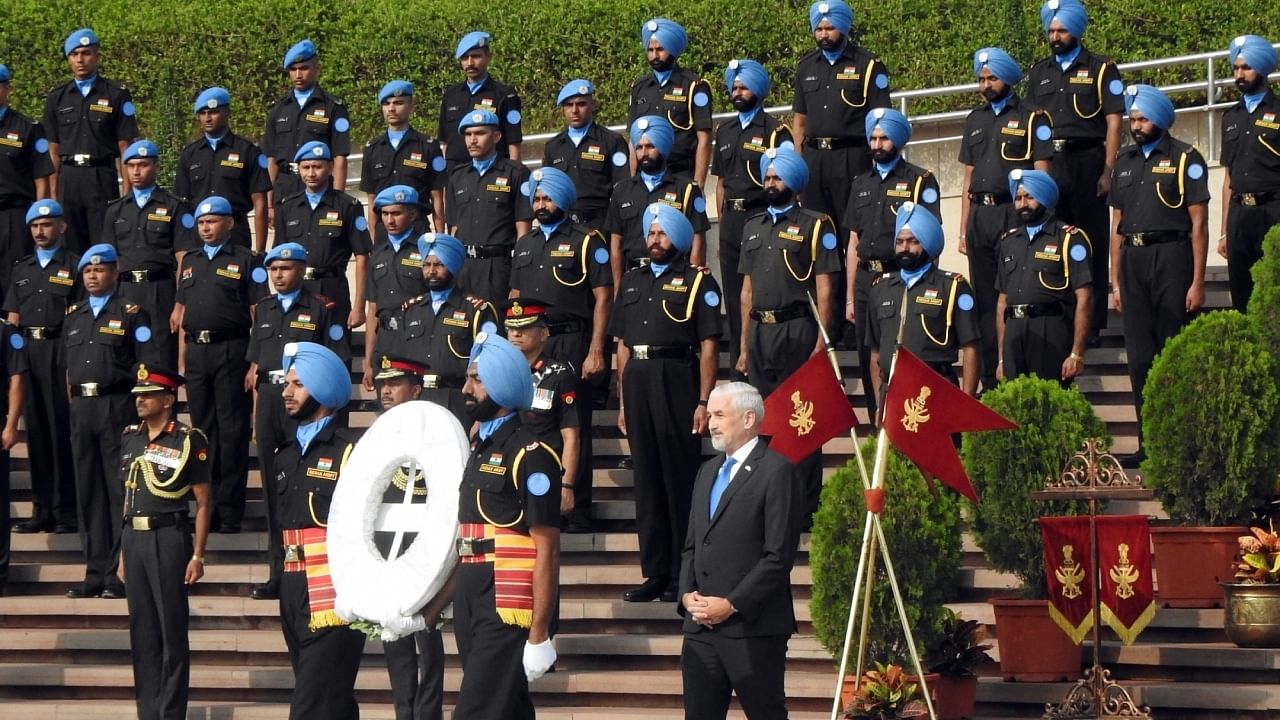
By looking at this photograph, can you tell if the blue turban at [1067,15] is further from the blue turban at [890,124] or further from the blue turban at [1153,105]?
the blue turban at [890,124]

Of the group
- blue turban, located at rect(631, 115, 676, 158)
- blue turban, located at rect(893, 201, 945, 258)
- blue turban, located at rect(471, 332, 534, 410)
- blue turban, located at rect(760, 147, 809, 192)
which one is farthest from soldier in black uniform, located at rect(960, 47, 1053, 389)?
blue turban, located at rect(471, 332, 534, 410)

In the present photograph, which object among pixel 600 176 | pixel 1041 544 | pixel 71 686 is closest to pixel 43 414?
pixel 71 686

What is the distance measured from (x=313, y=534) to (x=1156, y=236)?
19.2 ft

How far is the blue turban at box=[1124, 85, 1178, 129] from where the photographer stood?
1342 cm

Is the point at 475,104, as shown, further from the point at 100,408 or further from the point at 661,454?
the point at 661,454

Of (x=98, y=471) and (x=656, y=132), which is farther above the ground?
(x=656, y=132)

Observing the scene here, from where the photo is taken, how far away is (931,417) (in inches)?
375

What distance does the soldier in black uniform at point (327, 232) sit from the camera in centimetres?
1480

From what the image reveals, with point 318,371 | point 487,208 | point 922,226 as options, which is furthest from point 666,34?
point 318,371

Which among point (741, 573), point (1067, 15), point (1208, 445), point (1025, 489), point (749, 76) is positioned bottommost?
point (741, 573)

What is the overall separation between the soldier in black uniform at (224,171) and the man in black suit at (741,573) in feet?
25.6

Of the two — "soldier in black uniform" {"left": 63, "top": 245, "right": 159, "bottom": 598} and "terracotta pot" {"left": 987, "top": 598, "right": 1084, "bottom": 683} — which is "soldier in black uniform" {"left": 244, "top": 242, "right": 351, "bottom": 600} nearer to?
"soldier in black uniform" {"left": 63, "top": 245, "right": 159, "bottom": 598}

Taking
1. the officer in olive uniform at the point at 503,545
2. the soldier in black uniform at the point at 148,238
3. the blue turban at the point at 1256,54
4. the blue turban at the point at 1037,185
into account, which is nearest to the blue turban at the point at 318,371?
the officer in olive uniform at the point at 503,545

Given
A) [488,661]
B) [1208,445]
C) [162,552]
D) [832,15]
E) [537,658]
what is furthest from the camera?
[832,15]
